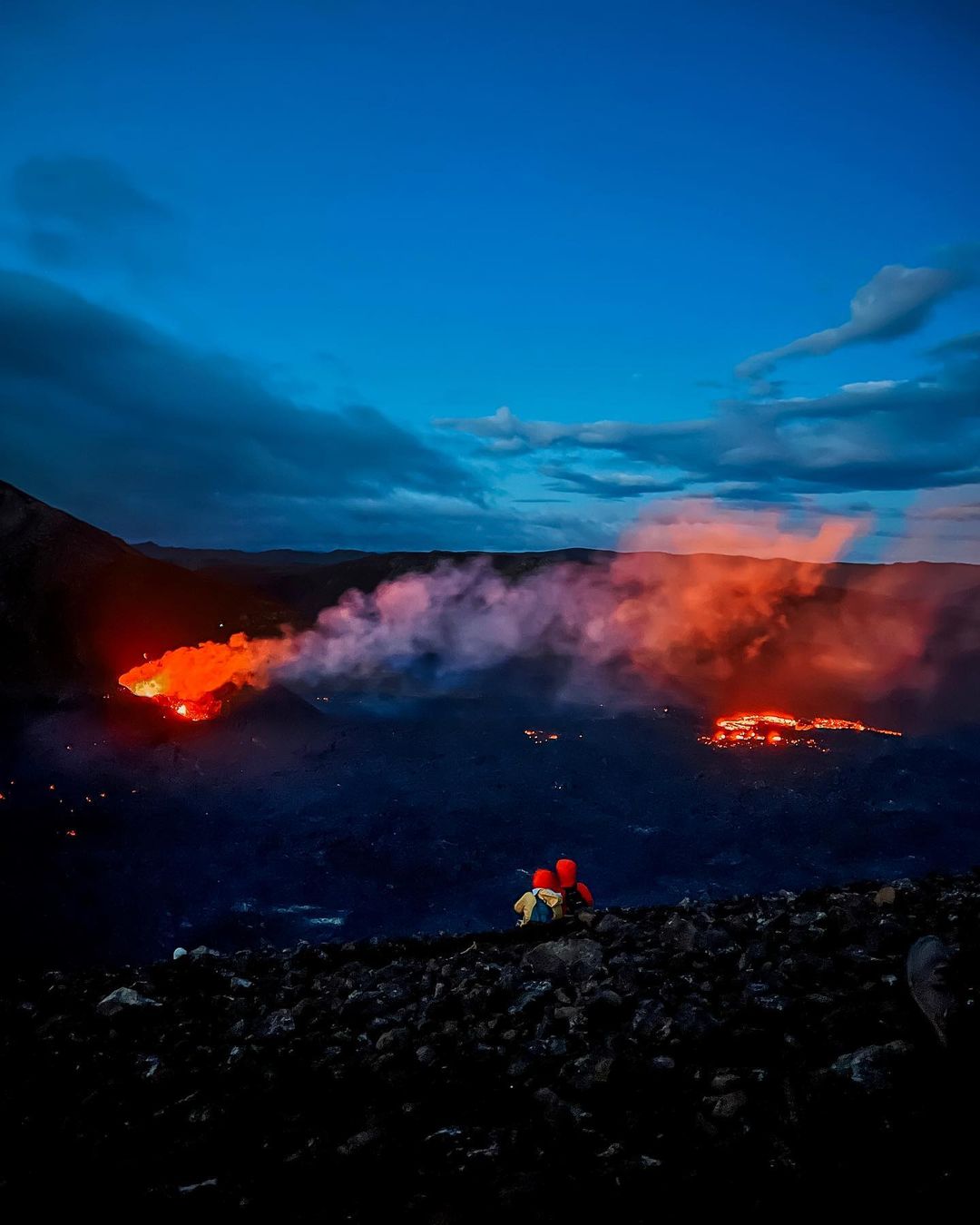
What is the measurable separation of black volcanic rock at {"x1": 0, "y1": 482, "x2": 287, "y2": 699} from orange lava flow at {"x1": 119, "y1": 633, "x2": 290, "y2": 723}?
0.45m

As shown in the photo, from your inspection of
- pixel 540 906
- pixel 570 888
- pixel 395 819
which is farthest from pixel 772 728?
pixel 540 906

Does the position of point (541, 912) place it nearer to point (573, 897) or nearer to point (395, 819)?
point (573, 897)

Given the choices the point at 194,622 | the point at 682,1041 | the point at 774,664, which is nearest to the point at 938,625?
the point at 774,664

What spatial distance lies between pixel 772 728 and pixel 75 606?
2293 centimetres

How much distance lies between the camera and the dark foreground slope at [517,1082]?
2.54 m

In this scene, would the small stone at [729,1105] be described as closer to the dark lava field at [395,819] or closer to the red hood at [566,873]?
the red hood at [566,873]

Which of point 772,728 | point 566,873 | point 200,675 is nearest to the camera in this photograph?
point 566,873

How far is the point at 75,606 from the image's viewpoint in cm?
2067

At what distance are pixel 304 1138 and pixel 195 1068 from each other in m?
1.31

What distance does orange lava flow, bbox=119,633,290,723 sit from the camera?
20281mm

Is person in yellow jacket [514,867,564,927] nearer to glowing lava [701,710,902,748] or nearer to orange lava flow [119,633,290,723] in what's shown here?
glowing lava [701,710,902,748]

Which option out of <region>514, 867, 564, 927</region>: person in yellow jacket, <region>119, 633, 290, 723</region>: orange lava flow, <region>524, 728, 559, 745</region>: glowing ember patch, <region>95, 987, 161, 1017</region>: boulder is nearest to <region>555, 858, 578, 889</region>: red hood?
<region>514, 867, 564, 927</region>: person in yellow jacket

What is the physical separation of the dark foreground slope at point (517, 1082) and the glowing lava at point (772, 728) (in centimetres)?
1609

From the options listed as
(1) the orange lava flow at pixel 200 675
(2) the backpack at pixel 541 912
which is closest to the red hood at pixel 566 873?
(2) the backpack at pixel 541 912
